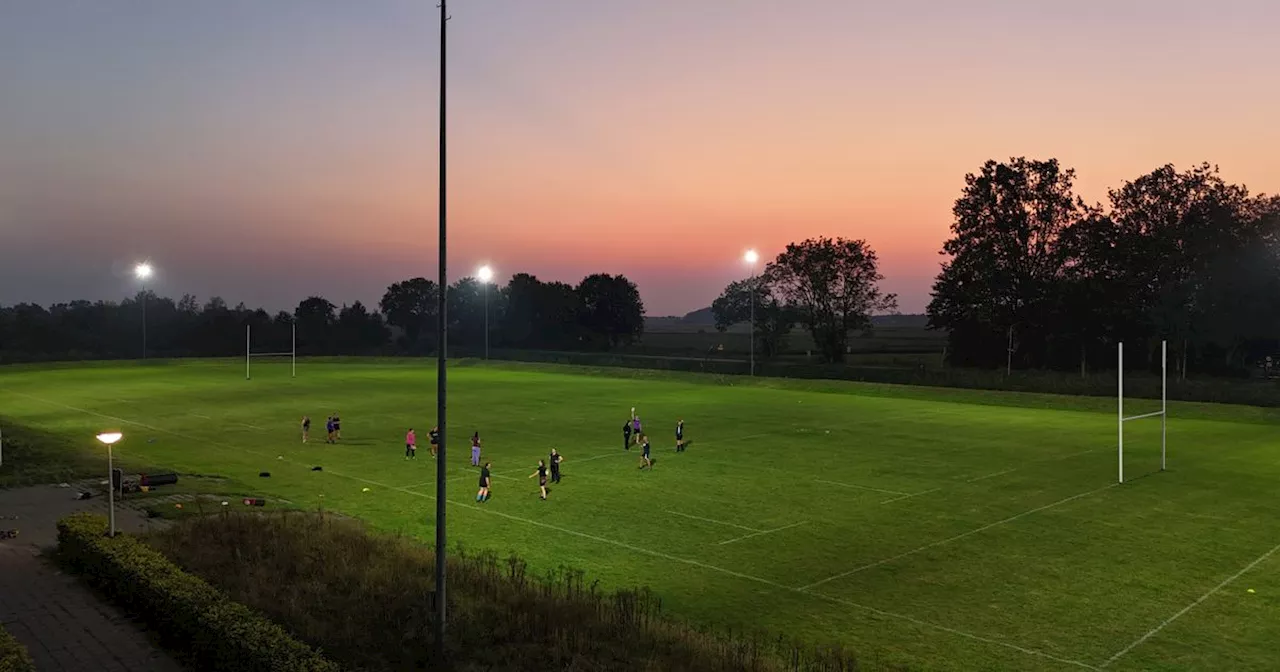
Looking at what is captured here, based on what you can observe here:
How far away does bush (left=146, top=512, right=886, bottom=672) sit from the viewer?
1336 centimetres

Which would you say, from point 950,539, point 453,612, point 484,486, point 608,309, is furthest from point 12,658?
point 608,309

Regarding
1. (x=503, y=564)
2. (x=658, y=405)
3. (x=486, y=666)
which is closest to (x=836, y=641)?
(x=486, y=666)

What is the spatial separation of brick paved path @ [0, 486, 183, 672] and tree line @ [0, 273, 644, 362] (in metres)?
122

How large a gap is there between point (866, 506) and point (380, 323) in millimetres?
153409

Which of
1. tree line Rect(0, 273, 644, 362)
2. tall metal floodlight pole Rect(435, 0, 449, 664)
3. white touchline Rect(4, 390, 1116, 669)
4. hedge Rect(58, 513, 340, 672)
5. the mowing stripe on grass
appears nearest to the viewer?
hedge Rect(58, 513, 340, 672)

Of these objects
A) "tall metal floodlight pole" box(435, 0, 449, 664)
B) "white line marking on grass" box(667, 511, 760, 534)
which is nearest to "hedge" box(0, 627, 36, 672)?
"tall metal floodlight pole" box(435, 0, 449, 664)

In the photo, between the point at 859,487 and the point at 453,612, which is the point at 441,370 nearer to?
the point at 453,612

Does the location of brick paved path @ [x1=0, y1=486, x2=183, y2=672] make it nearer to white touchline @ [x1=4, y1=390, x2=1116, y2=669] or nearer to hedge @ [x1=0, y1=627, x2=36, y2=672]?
hedge @ [x1=0, y1=627, x2=36, y2=672]

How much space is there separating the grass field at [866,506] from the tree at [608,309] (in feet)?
339

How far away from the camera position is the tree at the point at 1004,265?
308 feet

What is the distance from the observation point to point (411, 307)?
17300 cm

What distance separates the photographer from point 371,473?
34.6 meters

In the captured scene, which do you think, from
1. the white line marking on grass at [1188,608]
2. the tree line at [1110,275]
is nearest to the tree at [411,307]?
the tree line at [1110,275]

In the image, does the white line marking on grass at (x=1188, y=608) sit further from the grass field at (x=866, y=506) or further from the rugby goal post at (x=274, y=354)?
the rugby goal post at (x=274, y=354)
